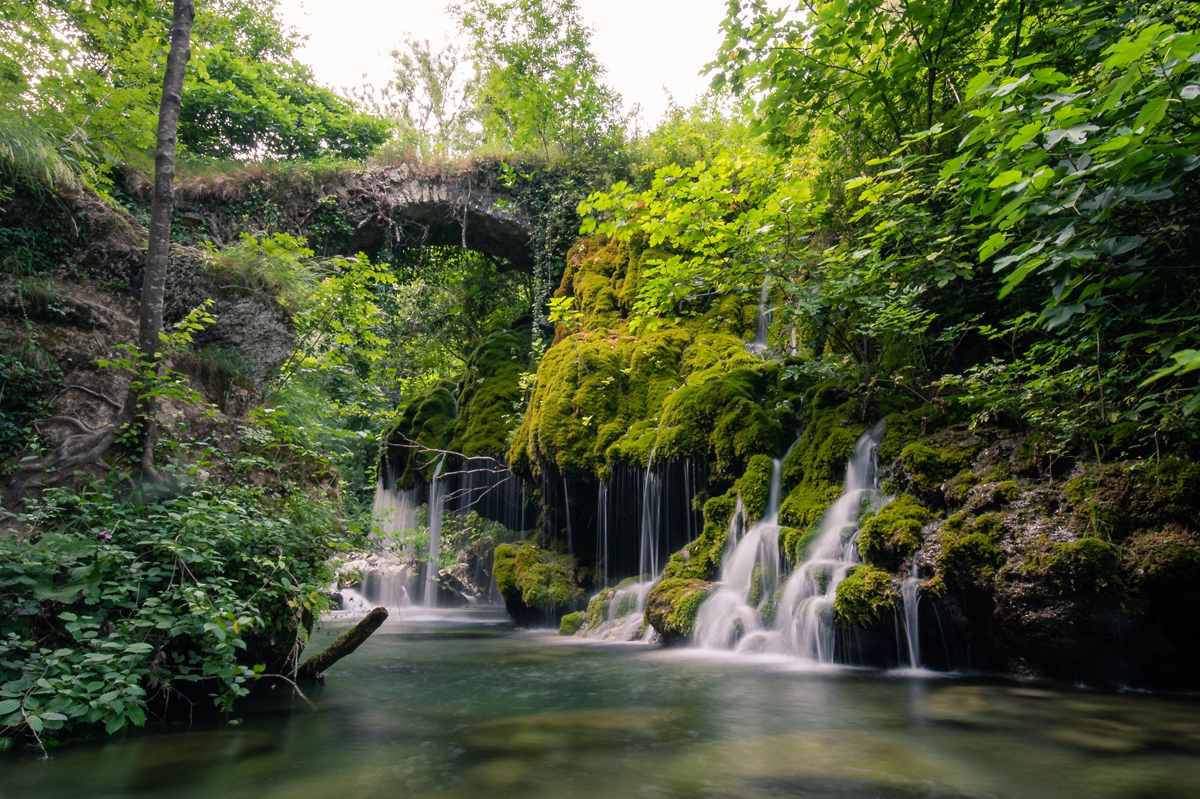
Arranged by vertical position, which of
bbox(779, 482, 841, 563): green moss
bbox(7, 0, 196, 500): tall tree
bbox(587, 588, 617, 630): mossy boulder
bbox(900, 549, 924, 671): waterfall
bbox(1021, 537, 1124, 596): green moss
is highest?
bbox(7, 0, 196, 500): tall tree

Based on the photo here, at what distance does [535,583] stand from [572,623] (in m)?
1.32

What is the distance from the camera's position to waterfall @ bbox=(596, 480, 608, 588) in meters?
9.39

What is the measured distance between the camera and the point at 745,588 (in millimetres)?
6832

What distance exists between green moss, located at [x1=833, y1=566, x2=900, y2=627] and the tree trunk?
19.8 feet

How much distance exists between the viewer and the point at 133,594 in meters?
4.06

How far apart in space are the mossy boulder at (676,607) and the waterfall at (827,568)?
1013mm

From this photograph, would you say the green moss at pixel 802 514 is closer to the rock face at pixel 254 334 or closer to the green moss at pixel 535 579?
the green moss at pixel 535 579

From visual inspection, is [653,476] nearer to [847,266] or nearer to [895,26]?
[847,266]

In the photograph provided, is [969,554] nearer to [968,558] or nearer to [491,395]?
[968,558]

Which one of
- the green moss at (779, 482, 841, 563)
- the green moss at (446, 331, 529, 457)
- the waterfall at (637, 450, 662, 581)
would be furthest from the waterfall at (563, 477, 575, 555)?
the green moss at (779, 482, 841, 563)

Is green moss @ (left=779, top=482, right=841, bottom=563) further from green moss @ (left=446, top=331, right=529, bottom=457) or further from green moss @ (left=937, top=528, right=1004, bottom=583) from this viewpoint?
green moss @ (left=446, top=331, right=529, bottom=457)

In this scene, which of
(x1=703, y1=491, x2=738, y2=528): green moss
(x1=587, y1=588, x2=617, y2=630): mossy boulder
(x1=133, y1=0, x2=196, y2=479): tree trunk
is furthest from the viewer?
(x1=587, y1=588, x2=617, y2=630): mossy boulder

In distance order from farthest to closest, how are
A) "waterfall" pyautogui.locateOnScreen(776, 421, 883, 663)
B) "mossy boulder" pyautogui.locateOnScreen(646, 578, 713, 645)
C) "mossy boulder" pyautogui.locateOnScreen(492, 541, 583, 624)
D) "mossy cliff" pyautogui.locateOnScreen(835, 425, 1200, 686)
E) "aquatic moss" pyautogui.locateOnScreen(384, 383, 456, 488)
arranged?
1. "aquatic moss" pyautogui.locateOnScreen(384, 383, 456, 488)
2. "mossy boulder" pyautogui.locateOnScreen(492, 541, 583, 624)
3. "mossy boulder" pyautogui.locateOnScreen(646, 578, 713, 645)
4. "waterfall" pyautogui.locateOnScreen(776, 421, 883, 663)
5. "mossy cliff" pyautogui.locateOnScreen(835, 425, 1200, 686)

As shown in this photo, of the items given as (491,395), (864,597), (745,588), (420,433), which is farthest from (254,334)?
(864,597)
